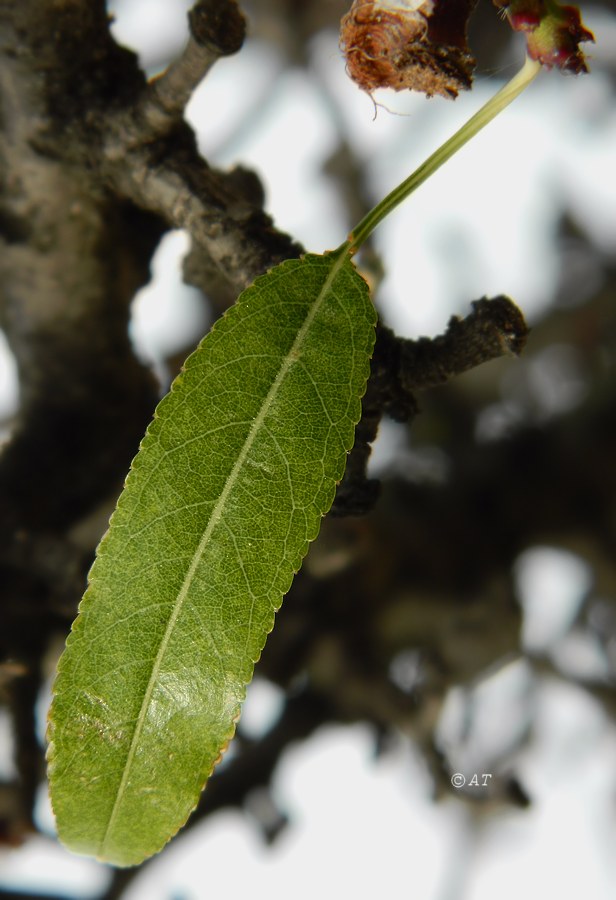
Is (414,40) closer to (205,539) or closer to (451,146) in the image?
(451,146)

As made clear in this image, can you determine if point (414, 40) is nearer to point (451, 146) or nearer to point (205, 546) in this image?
point (451, 146)

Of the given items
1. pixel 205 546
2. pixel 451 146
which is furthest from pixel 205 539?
pixel 451 146

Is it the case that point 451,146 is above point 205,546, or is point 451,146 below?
above

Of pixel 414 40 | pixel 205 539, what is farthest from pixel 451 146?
pixel 205 539

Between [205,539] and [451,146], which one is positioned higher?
[451,146]

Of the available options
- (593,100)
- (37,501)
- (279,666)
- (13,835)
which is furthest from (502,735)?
(593,100)

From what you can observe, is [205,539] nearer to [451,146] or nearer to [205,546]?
[205,546]
